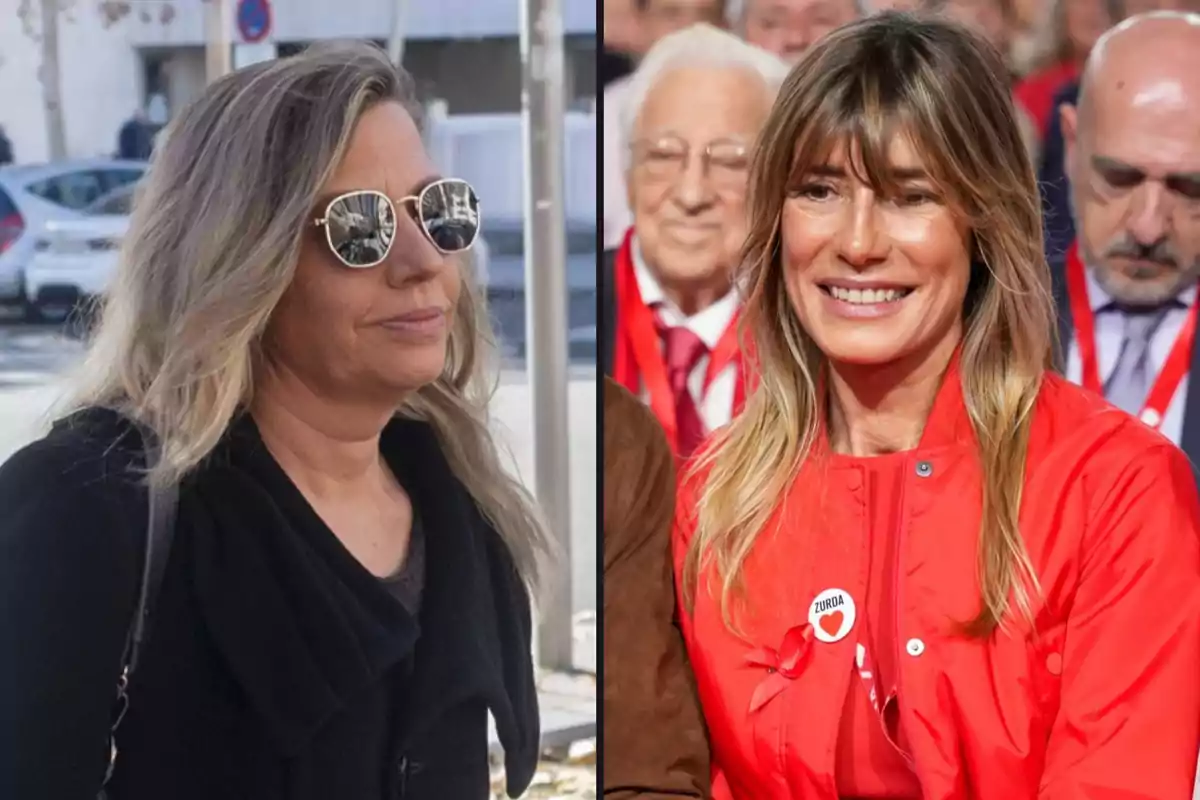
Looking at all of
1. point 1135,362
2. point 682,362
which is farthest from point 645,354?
point 1135,362

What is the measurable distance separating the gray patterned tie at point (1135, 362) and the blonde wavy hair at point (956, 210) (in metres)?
0.11

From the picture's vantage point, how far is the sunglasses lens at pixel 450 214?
171 cm

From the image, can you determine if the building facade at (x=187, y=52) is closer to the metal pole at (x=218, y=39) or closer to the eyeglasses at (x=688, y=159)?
the metal pole at (x=218, y=39)

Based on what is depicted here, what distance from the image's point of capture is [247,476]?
170 centimetres

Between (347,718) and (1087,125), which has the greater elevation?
(1087,125)

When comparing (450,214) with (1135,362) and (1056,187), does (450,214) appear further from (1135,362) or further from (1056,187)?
(1135,362)

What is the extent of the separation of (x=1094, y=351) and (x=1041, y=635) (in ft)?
1.36

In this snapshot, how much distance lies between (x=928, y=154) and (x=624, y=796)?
3.37 feet

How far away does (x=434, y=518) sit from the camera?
182 centimetres

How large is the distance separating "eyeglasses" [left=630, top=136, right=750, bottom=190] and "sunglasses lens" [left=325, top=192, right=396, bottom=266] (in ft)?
1.25

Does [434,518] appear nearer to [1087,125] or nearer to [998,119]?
[998,119]

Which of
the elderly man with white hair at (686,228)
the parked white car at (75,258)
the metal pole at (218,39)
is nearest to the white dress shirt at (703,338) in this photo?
the elderly man with white hair at (686,228)

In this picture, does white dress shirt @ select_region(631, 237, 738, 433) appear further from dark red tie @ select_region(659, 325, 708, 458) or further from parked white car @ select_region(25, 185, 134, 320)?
parked white car @ select_region(25, 185, 134, 320)

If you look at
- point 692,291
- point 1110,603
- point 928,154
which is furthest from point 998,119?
point 1110,603
